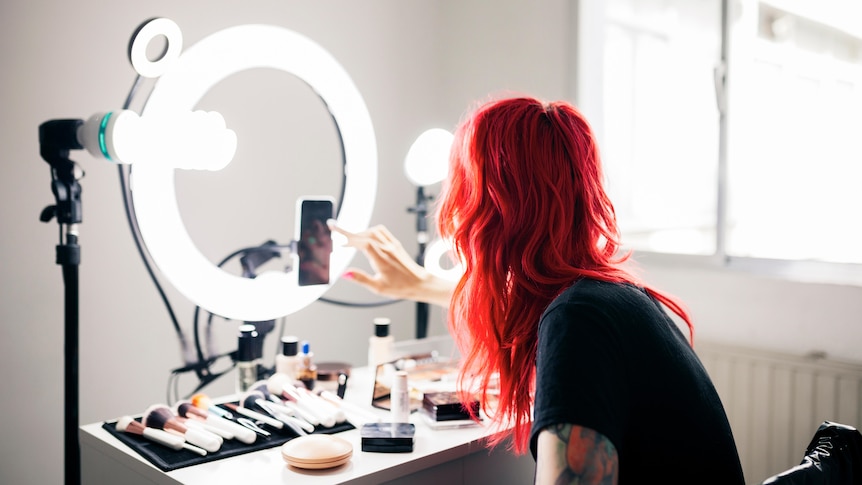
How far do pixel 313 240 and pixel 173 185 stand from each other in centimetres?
26

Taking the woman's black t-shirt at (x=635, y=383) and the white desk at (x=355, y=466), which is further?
the white desk at (x=355, y=466)

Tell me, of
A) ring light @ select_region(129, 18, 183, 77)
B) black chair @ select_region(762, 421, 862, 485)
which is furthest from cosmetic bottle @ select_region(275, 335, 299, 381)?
black chair @ select_region(762, 421, 862, 485)

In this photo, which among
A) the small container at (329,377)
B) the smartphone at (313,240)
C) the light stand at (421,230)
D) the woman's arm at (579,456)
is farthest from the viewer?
the light stand at (421,230)

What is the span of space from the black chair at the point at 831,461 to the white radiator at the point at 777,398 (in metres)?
0.71

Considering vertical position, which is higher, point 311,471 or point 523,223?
point 523,223

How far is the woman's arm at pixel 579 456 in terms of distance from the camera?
0.72 metres

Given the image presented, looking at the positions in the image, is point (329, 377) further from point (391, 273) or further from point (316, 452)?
point (316, 452)

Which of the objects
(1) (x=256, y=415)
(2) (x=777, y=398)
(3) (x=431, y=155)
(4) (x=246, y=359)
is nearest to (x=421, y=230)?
(3) (x=431, y=155)

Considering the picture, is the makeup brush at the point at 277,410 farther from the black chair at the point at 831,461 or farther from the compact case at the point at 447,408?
the black chair at the point at 831,461

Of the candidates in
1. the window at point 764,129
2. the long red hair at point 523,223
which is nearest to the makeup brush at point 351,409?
the long red hair at point 523,223

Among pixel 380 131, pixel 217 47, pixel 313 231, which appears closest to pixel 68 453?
pixel 313 231

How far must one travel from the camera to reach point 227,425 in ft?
3.65

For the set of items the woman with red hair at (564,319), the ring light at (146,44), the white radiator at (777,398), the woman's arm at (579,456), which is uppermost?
the ring light at (146,44)

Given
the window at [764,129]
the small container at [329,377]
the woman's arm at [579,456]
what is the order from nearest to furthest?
the woman's arm at [579,456]
the small container at [329,377]
the window at [764,129]
